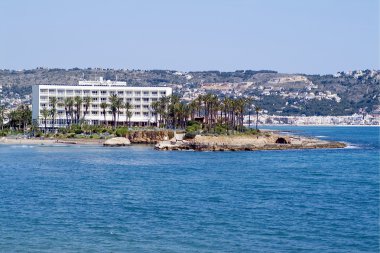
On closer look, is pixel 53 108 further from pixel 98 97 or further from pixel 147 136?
pixel 147 136

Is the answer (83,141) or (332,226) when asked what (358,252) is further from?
(83,141)

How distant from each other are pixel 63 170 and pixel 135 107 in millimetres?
94739

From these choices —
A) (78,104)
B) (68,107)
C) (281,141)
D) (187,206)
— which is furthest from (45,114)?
(187,206)

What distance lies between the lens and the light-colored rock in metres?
120

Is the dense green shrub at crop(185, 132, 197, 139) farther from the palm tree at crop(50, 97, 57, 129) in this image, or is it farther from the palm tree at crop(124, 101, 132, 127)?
the palm tree at crop(50, 97, 57, 129)

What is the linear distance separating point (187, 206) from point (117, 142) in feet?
244

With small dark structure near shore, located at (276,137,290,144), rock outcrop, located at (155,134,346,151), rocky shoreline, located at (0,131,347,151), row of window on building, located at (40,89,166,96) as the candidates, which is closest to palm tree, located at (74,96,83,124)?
row of window on building, located at (40,89,166,96)

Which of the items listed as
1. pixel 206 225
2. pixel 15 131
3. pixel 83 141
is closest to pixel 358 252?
pixel 206 225

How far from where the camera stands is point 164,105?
152 m

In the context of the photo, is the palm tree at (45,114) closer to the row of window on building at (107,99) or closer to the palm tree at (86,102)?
the row of window on building at (107,99)

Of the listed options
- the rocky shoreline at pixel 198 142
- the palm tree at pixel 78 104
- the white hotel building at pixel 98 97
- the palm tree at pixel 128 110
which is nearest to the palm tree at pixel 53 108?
the palm tree at pixel 78 104

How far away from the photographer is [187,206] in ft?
155

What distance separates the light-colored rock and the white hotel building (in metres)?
38.3

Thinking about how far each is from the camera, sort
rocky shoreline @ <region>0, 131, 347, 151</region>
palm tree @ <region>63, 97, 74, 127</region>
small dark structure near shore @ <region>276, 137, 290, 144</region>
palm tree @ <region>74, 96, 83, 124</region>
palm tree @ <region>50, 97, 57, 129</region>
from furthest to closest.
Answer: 1. palm tree @ <region>50, 97, 57, 129</region>
2. palm tree @ <region>74, 96, 83, 124</region>
3. palm tree @ <region>63, 97, 74, 127</region>
4. small dark structure near shore @ <region>276, 137, 290, 144</region>
5. rocky shoreline @ <region>0, 131, 347, 151</region>
